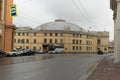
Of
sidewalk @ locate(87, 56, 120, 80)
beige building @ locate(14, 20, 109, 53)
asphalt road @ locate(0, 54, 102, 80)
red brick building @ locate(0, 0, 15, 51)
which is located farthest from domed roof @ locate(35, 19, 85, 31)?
sidewalk @ locate(87, 56, 120, 80)

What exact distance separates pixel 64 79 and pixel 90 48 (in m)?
148

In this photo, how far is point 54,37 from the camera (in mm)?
152000

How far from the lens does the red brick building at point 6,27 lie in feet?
225

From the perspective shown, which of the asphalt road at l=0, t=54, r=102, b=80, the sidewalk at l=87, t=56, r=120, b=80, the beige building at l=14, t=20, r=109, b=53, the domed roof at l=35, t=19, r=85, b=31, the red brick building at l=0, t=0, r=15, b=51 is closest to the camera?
the sidewalk at l=87, t=56, r=120, b=80

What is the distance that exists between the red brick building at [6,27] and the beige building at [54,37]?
243 feet

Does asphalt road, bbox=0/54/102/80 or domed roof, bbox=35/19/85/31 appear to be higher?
domed roof, bbox=35/19/85/31

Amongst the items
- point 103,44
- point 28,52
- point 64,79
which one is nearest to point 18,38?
point 103,44

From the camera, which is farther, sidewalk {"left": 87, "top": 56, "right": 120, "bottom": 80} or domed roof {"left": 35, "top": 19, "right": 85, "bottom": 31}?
domed roof {"left": 35, "top": 19, "right": 85, "bottom": 31}

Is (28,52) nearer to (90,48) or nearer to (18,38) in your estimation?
(18,38)

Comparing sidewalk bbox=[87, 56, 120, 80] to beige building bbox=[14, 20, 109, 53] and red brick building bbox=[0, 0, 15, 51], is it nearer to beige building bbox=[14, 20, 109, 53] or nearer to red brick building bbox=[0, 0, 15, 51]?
red brick building bbox=[0, 0, 15, 51]

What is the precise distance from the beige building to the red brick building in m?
74.2

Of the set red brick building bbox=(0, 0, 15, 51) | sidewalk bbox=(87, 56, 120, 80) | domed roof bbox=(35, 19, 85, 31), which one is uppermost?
domed roof bbox=(35, 19, 85, 31)

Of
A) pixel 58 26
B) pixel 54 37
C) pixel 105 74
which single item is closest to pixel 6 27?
pixel 105 74

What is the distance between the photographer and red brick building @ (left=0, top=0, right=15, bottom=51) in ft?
225
